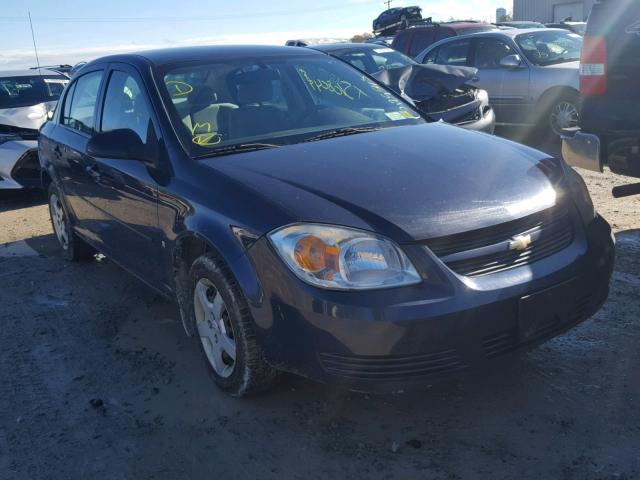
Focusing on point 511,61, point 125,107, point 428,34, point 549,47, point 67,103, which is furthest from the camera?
point 428,34

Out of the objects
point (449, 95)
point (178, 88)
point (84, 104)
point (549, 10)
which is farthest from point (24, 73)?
point (549, 10)

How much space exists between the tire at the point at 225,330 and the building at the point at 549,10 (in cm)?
3879

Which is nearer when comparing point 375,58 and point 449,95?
point 449,95

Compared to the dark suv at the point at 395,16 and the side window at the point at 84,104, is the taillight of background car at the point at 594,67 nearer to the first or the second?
the side window at the point at 84,104

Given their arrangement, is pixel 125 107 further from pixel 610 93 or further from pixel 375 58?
pixel 375 58

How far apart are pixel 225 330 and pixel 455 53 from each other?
8.72 meters

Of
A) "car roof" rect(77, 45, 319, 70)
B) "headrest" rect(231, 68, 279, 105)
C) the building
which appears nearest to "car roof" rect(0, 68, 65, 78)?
"car roof" rect(77, 45, 319, 70)

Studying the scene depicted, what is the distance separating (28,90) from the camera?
31.0 ft

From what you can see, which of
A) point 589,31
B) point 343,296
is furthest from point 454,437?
point 589,31

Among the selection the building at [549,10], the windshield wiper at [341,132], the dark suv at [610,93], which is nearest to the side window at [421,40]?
the dark suv at [610,93]

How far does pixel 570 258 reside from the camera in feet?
9.87

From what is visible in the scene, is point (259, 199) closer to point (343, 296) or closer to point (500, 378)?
point (343, 296)

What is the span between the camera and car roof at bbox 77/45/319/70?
4129mm

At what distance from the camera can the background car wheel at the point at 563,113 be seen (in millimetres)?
9188
